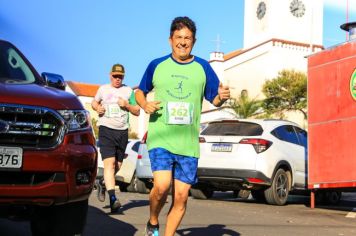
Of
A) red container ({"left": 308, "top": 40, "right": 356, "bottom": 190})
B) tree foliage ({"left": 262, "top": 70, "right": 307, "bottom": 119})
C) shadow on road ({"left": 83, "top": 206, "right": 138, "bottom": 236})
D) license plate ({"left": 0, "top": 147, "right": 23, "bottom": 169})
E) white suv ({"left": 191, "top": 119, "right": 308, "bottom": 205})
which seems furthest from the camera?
tree foliage ({"left": 262, "top": 70, "right": 307, "bottom": 119})

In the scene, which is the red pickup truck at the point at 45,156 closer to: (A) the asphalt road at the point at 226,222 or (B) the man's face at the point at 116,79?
(A) the asphalt road at the point at 226,222

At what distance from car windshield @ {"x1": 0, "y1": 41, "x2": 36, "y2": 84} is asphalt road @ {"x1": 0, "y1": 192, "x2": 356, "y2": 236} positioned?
1.67 meters

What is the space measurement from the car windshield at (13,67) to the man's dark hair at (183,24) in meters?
1.35

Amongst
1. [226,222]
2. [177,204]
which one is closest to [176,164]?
[177,204]

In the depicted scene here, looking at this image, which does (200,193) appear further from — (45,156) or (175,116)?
(45,156)

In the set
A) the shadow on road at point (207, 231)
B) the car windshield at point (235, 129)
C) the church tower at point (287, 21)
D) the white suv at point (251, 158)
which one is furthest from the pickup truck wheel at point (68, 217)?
the church tower at point (287, 21)

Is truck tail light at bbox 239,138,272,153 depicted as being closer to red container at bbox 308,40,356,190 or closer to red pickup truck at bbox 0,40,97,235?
red container at bbox 308,40,356,190

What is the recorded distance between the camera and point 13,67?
5.50 m

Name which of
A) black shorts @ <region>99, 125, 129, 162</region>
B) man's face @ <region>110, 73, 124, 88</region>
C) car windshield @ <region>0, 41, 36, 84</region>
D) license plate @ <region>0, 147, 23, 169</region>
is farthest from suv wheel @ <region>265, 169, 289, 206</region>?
license plate @ <region>0, 147, 23, 169</region>

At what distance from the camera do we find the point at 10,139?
425cm

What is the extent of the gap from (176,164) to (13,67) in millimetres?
1807

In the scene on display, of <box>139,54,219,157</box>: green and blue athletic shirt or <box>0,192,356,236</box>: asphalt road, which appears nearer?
<box>139,54,219,157</box>: green and blue athletic shirt

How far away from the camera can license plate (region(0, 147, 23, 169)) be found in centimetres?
415

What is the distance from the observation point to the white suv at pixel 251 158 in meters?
10.6
